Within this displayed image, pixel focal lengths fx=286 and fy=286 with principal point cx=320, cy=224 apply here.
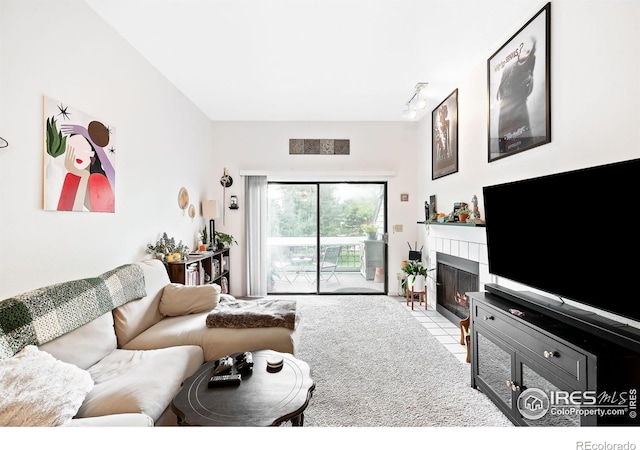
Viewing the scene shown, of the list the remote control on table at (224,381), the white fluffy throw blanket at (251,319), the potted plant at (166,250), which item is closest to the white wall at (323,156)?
the potted plant at (166,250)

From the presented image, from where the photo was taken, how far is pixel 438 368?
2408mm

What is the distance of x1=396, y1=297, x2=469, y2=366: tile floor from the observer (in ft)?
9.02

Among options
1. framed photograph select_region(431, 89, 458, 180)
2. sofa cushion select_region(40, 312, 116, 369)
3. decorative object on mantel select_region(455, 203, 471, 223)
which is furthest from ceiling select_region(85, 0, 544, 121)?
sofa cushion select_region(40, 312, 116, 369)

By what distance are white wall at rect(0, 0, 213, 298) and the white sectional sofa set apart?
254 mm

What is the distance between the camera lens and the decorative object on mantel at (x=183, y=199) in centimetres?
351

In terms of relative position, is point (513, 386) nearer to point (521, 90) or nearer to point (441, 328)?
point (441, 328)

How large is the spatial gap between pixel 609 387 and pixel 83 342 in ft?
8.55

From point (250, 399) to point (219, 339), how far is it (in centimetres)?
86

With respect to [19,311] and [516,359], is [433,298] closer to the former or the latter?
[516,359]

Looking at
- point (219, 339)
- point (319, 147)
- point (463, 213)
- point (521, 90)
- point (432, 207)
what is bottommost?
point (219, 339)

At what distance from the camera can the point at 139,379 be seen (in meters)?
1.53

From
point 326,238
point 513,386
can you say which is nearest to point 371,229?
point 326,238

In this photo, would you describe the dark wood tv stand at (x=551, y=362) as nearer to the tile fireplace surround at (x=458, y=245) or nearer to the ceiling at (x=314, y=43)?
the tile fireplace surround at (x=458, y=245)

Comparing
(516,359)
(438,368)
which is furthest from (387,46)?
(438,368)
